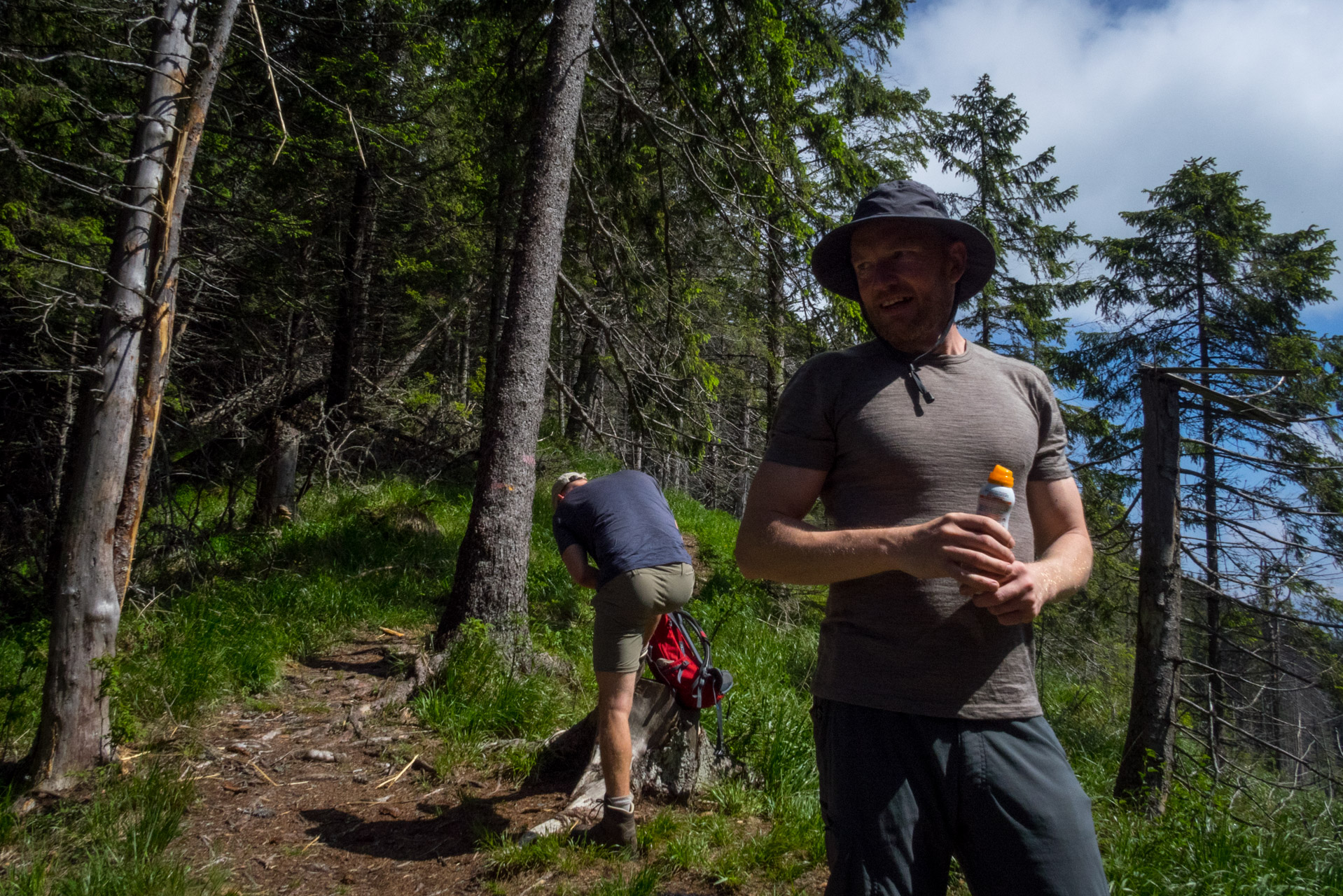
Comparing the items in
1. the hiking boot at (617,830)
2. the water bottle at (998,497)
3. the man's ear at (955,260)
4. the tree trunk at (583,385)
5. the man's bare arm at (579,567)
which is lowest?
the hiking boot at (617,830)

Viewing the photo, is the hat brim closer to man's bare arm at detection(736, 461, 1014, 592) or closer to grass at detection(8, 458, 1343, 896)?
man's bare arm at detection(736, 461, 1014, 592)

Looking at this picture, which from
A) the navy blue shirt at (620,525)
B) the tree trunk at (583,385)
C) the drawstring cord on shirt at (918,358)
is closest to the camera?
the drawstring cord on shirt at (918,358)

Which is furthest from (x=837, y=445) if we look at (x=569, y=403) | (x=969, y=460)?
(x=569, y=403)

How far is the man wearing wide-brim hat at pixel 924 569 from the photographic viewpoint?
62.0 inches

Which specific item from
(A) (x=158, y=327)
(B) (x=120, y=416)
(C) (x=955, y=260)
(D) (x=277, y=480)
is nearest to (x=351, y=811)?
(B) (x=120, y=416)

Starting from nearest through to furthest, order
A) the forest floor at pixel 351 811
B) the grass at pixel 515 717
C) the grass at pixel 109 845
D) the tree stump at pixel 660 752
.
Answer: the grass at pixel 109 845
the grass at pixel 515 717
the forest floor at pixel 351 811
the tree stump at pixel 660 752

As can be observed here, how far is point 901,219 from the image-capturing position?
6.26 feet

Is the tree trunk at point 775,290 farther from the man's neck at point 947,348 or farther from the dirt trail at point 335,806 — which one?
the man's neck at point 947,348

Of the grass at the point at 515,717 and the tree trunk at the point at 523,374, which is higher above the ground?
the tree trunk at the point at 523,374

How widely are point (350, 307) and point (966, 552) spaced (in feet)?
35.9

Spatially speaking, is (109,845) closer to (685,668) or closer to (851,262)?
(685,668)

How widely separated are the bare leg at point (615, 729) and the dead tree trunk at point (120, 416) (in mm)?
2736

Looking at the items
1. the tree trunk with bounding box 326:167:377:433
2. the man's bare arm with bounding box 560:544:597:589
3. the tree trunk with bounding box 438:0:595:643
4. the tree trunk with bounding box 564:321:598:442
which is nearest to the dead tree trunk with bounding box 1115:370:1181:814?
the man's bare arm with bounding box 560:544:597:589

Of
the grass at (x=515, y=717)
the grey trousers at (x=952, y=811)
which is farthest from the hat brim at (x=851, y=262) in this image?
the grass at (x=515, y=717)
